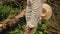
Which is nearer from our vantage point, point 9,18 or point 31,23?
point 31,23

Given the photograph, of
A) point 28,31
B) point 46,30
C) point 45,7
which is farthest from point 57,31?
point 28,31

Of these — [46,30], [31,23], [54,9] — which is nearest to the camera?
[31,23]

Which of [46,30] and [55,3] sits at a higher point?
[55,3]

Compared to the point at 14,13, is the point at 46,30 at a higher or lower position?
lower

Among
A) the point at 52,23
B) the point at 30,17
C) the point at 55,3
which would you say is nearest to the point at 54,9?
the point at 55,3

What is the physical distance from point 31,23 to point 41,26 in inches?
76.2

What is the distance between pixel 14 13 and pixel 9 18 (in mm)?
444

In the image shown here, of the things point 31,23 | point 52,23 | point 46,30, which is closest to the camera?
point 31,23

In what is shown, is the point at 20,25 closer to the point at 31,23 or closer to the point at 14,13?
the point at 14,13

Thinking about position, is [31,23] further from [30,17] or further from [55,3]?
[55,3]

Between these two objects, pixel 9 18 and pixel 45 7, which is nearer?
pixel 9 18

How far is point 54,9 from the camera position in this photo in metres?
6.31

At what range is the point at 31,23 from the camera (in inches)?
130

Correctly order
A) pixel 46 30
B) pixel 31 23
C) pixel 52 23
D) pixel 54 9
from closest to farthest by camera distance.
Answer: pixel 31 23
pixel 46 30
pixel 52 23
pixel 54 9
